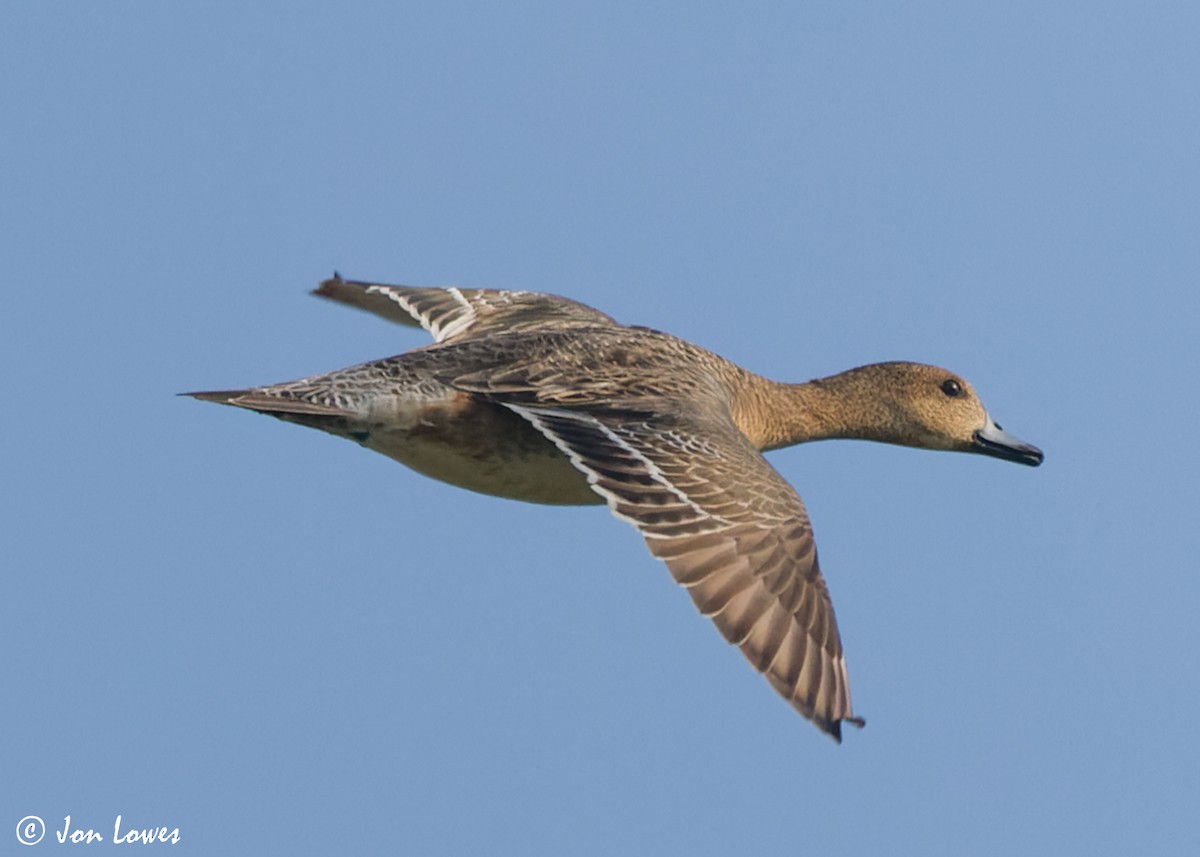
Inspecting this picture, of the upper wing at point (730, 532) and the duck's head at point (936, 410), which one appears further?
the duck's head at point (936, 410)

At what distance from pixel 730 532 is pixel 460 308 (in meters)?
4.80

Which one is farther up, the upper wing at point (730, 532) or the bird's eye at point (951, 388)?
the bird's eye at point (951, 388)

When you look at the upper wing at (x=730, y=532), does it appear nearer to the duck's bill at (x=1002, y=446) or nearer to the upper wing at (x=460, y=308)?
the upper wing at (x=460, y=308)

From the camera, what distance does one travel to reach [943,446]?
11844 mm

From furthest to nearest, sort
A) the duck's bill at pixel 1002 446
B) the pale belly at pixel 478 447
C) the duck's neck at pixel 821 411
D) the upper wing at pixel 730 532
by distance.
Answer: the duck's bill at pixel 1002 446 < the duck's neck at pixel 821 411 < the pale belly at pixel 478 447 < the upper wing at pixel 730 532

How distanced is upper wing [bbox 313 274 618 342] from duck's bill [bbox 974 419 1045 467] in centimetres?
248

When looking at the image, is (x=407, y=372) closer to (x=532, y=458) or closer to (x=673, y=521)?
(x=532, y=458)

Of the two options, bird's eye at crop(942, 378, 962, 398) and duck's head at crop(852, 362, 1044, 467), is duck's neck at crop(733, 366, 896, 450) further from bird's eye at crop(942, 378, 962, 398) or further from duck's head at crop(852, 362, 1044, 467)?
bird's eye at crop(942, 378, 962, 398)

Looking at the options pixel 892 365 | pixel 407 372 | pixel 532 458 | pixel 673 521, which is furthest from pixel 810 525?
pixel 892 365

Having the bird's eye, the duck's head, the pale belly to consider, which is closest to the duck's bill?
the duck's head

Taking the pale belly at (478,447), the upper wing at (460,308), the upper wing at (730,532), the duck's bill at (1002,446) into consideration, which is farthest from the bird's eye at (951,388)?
the upper wing at (730,532)

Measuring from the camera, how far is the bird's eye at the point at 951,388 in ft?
38.3

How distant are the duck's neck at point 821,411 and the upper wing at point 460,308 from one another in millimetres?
1199

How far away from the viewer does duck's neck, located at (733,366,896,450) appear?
1115 centimetres
